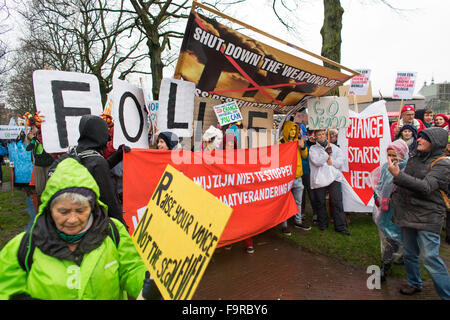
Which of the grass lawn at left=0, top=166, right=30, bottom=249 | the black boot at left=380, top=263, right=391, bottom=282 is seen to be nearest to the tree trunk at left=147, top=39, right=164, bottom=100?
the grass lawn at left=0, top=166, right=30, bottom=249

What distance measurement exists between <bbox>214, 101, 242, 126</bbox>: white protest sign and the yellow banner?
3272mm

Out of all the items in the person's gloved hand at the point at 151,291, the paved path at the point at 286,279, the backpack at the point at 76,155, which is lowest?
the paved path at the point at 286,279

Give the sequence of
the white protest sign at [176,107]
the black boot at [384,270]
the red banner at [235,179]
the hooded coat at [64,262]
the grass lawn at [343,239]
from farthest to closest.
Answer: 1. the grass lawn at [343,239]
2. the white protest sign at [176,107]
3. the black boot at [384,270]
4. the red banner at [235,179]
5. the hooded coat at [64,262]

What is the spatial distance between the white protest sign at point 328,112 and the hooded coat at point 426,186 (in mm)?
2386

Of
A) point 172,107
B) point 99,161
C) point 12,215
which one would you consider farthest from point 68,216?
point 12,215

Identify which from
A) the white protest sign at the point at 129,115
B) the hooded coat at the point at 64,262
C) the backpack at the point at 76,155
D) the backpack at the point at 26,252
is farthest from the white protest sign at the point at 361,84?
the backpack at the point at 26,252

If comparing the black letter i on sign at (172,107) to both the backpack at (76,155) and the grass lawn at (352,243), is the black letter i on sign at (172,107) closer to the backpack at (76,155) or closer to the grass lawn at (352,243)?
the backpack at (76,155)

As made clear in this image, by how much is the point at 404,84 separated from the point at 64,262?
26.1 feet

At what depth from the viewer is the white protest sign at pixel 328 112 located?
5.39 metres

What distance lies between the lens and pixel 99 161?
2430 millimetres

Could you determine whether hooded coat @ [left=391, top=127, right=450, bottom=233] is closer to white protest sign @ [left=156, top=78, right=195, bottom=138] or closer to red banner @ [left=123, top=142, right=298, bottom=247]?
red banner @ [left=123, top=142, right=298, bottom=247]

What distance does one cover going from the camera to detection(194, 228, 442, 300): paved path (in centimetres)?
339

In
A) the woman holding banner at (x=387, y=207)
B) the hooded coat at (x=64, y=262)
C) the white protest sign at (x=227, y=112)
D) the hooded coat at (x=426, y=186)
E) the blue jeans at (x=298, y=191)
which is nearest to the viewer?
the hooded coat at (x=64, y=262)

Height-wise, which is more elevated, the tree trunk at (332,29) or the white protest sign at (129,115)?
the tree trunk at (332,29)
